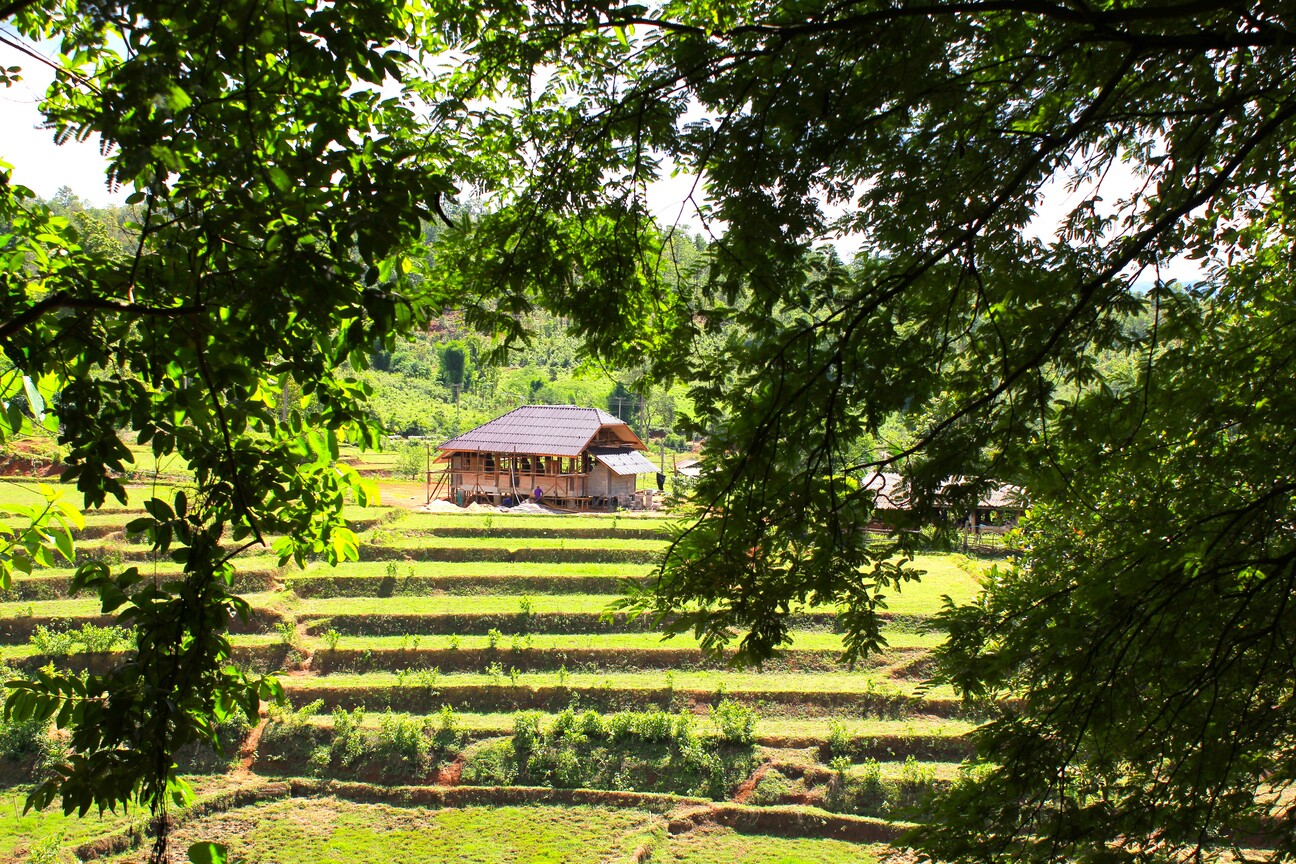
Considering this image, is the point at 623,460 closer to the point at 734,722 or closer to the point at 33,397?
the point at 734,722

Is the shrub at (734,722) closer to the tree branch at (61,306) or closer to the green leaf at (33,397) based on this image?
the green leaf at (33,397)

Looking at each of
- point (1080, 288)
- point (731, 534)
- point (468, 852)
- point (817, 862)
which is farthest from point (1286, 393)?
point (468, 852)

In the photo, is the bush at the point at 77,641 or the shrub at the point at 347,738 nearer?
the shrub at the point at 347,738

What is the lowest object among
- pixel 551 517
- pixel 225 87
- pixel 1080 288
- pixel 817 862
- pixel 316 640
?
pixel 817 862

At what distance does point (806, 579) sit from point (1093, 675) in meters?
0.97

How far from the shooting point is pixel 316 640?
13.9 meters

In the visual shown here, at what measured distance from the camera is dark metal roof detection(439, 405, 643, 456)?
23.1 m

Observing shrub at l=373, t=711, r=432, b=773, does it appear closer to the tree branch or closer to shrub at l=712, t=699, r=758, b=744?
shrub at l=712, t=699, r=758, b=744

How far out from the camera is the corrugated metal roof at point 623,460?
76.9ft

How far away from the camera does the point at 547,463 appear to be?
2433cm

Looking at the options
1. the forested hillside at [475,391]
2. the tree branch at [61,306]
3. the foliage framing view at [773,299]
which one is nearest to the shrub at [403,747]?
the foliage framing view at [773,299]

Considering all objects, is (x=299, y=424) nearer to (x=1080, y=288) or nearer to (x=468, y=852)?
(x=1080, y=288)

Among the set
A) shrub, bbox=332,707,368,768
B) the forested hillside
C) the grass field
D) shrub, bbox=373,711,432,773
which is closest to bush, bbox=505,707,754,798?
the grass field

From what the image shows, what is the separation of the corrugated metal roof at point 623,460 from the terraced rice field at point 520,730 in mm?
7079
